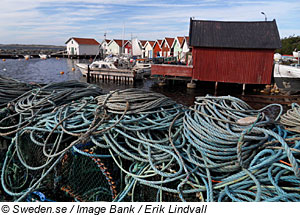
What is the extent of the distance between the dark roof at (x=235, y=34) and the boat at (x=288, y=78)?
2.13 m

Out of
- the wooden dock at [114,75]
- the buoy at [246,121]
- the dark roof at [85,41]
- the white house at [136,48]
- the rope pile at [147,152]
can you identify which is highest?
the dark roof at [85,41]

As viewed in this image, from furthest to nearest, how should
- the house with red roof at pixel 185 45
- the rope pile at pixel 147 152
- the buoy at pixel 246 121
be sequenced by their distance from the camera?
the house with red roof at pixel 185 45 < the buoy at pixel 246 121 < the rope pile at pixel 147 152

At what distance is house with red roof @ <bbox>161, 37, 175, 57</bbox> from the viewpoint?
5796cm

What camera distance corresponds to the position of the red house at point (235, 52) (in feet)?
71.6

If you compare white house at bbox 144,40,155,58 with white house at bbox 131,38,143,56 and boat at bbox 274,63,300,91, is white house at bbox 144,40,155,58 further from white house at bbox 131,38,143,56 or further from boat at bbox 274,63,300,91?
boat at bbox 274,63,300,91

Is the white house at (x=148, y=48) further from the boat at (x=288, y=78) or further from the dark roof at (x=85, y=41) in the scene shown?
the boat at (x=288, y=78)

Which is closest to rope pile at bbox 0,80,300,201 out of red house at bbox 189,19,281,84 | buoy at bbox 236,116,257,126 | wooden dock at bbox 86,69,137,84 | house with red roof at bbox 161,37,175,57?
buoy at bbox 236,116,257,126

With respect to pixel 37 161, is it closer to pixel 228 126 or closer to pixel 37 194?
pixel 37 194

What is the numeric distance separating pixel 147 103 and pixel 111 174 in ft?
3.79

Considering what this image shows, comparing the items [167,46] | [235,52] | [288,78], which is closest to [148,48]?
[167,46]

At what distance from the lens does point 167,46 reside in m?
58.5

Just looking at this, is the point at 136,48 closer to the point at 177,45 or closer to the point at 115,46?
the point at 115,46

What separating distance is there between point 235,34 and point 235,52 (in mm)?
1962

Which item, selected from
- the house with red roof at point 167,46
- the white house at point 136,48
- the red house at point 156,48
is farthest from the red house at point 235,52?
the white house at point 136,48
